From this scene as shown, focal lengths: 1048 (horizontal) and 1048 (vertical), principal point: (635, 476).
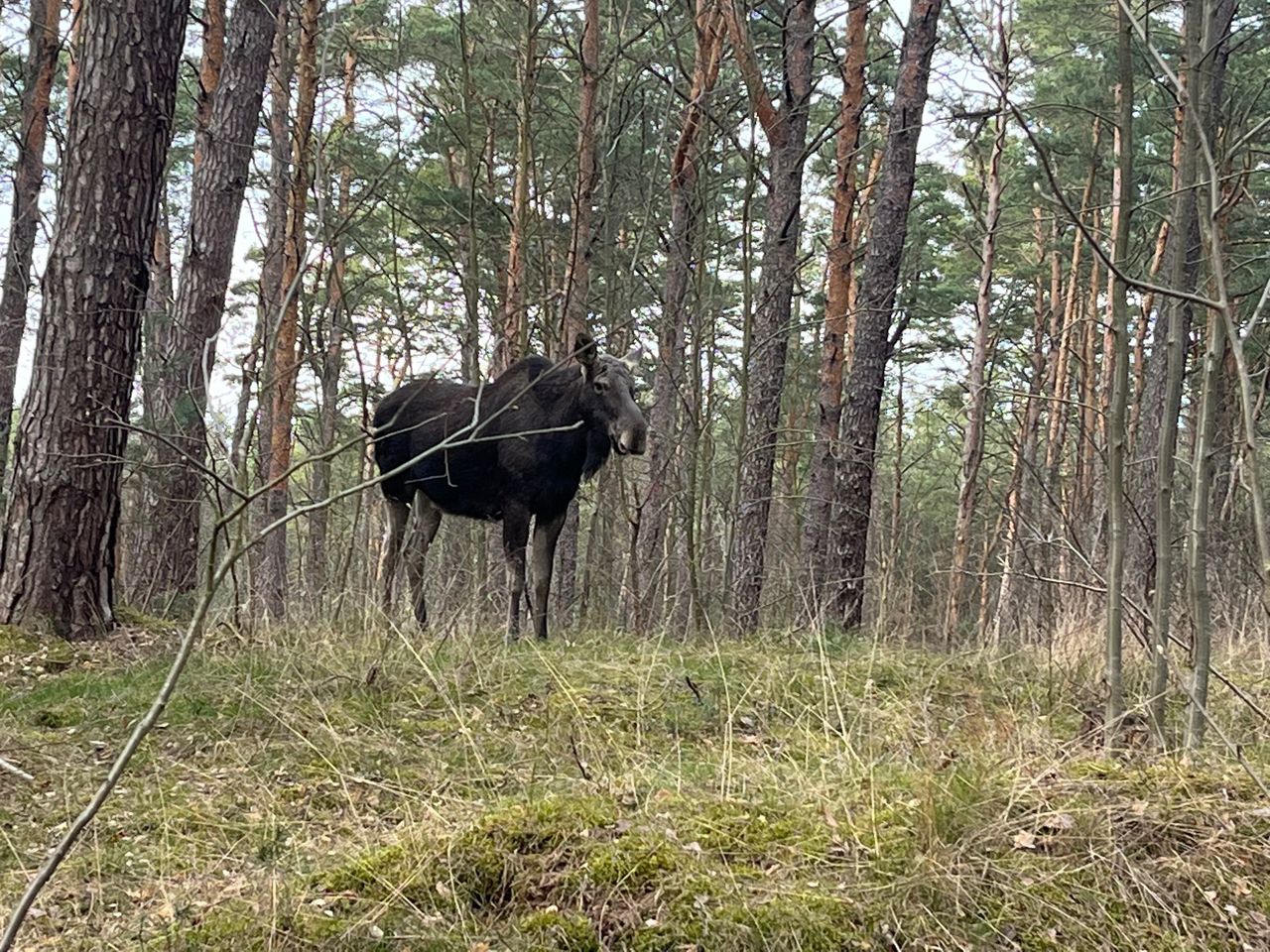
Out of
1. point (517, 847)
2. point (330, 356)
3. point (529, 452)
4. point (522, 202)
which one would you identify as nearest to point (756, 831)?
point (517, 847)

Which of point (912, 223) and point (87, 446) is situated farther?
point (912, 223)

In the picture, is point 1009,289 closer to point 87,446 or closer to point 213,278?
point 213,278

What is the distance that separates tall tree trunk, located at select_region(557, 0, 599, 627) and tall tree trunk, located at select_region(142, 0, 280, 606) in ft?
9.73

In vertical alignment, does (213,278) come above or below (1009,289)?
below

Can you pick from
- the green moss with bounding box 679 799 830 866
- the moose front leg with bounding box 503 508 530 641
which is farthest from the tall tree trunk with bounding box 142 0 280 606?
the green moss with bounding box 679 799 830 866

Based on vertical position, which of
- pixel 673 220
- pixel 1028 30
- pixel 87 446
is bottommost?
pixel 87 446

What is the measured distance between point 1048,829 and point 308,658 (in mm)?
3599

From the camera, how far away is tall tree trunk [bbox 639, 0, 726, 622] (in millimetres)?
10336

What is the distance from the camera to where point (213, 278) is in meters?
8.88

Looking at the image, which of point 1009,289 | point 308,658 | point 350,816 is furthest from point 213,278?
point 1009,289

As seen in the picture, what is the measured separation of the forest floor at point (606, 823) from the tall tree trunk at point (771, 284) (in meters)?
5.11

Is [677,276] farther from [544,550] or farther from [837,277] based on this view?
[544,550]

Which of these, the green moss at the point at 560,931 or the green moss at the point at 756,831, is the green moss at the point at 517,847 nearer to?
the green moss at the point at 560,931

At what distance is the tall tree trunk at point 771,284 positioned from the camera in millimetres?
10172
